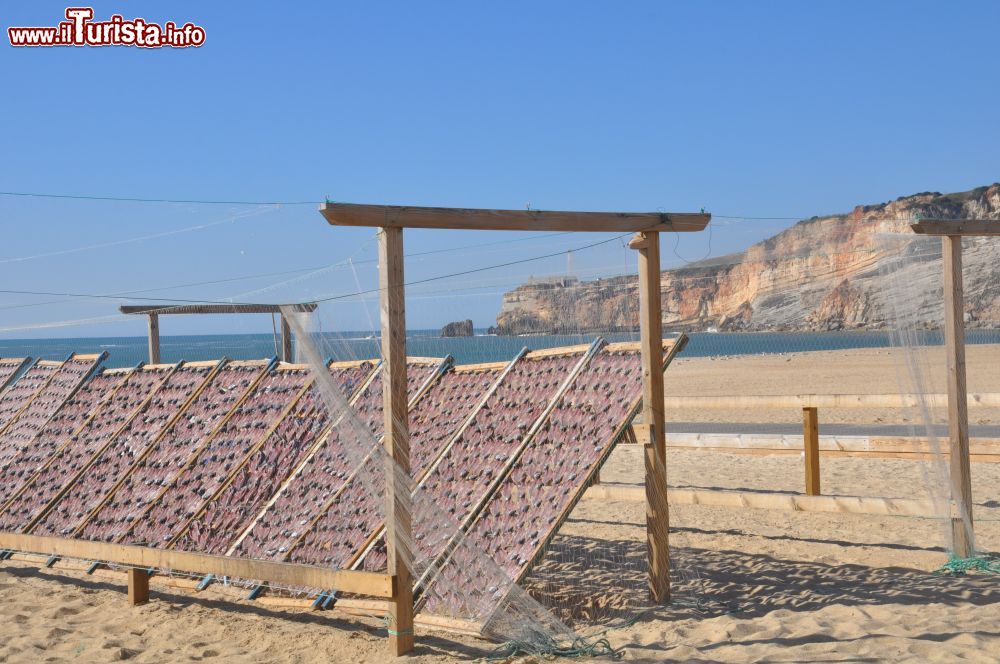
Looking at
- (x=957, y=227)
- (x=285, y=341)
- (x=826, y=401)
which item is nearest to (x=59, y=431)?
(x=285, y=341)

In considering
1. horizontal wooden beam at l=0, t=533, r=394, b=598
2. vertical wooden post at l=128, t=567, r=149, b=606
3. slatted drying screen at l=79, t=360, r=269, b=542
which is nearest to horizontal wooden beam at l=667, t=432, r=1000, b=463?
horizontal wooden beam at l=0, t=533, r=394, b=598

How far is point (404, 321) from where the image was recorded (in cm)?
452

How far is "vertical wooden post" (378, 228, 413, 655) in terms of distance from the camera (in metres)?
4.38

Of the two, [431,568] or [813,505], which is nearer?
[431,568]

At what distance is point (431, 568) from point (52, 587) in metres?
3.17

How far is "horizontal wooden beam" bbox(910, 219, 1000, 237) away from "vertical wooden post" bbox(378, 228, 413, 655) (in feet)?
10.2

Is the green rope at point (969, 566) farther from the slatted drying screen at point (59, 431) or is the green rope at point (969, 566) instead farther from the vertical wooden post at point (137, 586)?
the slatted drying screen at point (59, 431)

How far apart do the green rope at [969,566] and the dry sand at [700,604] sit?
11 cm

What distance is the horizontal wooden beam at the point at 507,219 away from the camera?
4.25m

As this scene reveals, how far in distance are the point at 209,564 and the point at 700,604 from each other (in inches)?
107

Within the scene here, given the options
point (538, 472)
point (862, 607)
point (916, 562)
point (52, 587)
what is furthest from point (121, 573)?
point (916, 562)

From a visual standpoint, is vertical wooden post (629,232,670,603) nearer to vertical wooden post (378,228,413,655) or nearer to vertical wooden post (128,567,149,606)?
vertical wooden post (378,228,413,655)

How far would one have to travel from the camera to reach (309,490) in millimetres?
5504

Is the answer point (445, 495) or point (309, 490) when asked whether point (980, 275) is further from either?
point (309, 490)
